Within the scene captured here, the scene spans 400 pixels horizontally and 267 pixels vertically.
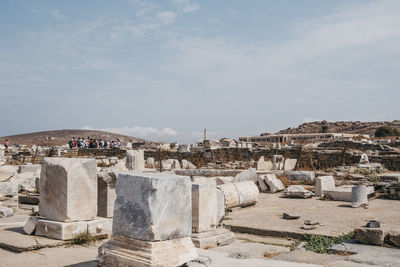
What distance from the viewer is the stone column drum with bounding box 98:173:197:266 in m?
3.77

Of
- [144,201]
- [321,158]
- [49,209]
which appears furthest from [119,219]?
[321,158]

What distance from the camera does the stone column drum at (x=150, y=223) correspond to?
12.4ft

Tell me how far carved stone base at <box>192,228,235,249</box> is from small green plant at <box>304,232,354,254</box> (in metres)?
1.14

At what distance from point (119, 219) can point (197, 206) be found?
1.78m

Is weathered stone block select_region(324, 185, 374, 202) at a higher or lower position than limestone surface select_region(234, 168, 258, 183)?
lower

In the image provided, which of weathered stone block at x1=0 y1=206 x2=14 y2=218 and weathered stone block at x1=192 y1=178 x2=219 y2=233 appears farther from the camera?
weathered stone block at x1=0 y1=206 x2=14 y2=218

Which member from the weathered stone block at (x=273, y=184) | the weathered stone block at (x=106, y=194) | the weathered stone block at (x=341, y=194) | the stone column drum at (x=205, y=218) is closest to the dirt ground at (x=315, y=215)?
the weathered stone block at (x=341, y=194)

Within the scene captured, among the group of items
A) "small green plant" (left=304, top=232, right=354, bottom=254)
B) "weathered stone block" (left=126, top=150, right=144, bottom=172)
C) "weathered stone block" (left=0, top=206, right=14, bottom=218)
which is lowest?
"small green plant" (left=304, top=232, right=354, bottom=254)

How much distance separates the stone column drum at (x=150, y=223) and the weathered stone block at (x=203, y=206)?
146 centimetres

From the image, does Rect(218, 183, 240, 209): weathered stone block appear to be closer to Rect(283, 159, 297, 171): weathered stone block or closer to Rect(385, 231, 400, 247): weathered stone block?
Rect(385, 231, 400, 247): weathered stone block

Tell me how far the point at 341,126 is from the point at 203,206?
5150cm

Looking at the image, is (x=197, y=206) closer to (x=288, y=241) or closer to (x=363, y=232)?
(x=288, y=241)

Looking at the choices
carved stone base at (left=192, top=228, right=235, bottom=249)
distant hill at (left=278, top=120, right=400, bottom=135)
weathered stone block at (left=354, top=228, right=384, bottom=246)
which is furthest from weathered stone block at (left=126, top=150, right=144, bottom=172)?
distant hill at (left=278, top=120, right=400, bottom=135)

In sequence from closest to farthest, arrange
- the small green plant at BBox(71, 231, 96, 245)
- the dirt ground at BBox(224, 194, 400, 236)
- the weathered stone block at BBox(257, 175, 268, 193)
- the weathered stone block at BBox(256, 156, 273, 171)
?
the small green plant at BBox(71, 231, 96, 245) → the dirt ground at BBox(224, 194, 400, 236) → the weathered stone block at BBox(257, 175, 268, 193) → the weathered stone block at BBox(256, 156, 273, 171)
